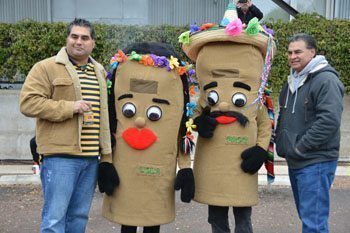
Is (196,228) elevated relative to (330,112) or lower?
lower

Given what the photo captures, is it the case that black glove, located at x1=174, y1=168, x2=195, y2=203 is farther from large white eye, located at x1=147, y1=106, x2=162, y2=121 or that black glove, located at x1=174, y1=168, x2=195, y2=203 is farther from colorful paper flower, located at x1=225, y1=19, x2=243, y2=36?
colorful paper flower, located at x1=225, y1=19, x2=243, y2=36

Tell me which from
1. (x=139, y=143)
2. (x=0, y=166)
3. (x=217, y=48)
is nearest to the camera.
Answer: (x=139, y=143)

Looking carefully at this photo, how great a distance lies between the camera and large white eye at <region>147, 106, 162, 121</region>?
3379 millimetres

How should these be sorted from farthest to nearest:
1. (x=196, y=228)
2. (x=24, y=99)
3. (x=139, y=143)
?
(x=196, y=228), (x=139, y=143), (x=24, y=99)

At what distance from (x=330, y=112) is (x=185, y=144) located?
3.44 feet

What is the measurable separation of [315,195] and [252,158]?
523 millimetres

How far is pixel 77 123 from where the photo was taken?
125 inches

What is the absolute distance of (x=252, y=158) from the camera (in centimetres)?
350

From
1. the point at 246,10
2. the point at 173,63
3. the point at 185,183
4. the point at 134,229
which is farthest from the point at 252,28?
the point at 246,10

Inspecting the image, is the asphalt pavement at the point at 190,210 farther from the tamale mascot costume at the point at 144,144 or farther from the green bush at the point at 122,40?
the green bush at the point at 122,40

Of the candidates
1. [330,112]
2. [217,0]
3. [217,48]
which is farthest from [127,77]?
[217,0]

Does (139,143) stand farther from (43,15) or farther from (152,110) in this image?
(43,15)

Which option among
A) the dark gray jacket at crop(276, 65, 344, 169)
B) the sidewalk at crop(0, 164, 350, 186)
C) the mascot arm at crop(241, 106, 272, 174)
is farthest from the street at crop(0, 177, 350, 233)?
the dark gray jacket at crop(276, 65, 344, 169)

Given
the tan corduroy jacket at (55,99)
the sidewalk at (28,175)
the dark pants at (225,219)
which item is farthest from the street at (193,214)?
the tan corduroy jacket at (55,99)
